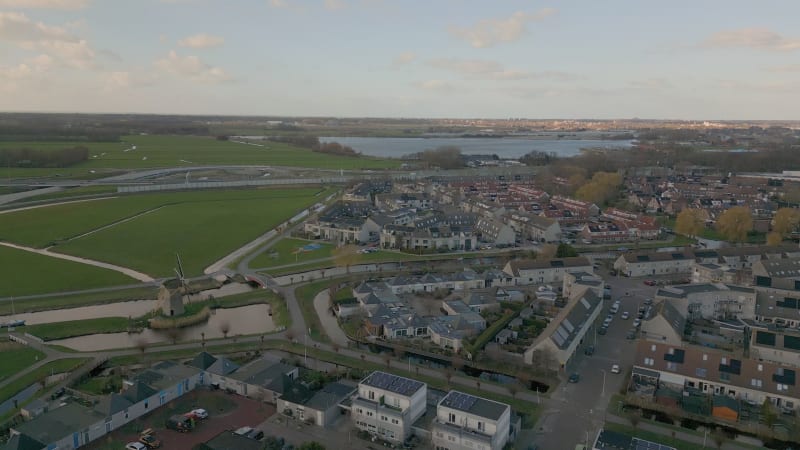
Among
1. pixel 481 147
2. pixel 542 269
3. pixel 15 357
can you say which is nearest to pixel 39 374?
pixel 15 357

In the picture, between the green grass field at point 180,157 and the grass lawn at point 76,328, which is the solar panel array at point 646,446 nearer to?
the grass lawn at point 76,328

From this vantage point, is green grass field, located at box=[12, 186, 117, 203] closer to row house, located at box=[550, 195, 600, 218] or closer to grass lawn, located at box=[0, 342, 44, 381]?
grass lawn, located at box=[0, 342, 44, 381]

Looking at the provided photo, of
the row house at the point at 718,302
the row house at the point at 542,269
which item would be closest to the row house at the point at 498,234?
the row house at the point at 542,269

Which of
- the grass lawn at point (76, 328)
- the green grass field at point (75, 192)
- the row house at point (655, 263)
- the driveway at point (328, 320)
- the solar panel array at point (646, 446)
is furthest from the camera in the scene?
the green grass field at point (75, 192)

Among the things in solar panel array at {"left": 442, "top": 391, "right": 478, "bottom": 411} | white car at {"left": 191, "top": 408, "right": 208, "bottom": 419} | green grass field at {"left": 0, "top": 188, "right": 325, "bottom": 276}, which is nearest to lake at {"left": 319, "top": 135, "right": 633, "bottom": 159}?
green grass field at {"left": 0, "top": 188, "right": 325, "bottom": 276}

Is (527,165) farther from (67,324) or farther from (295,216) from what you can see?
(67,324)
